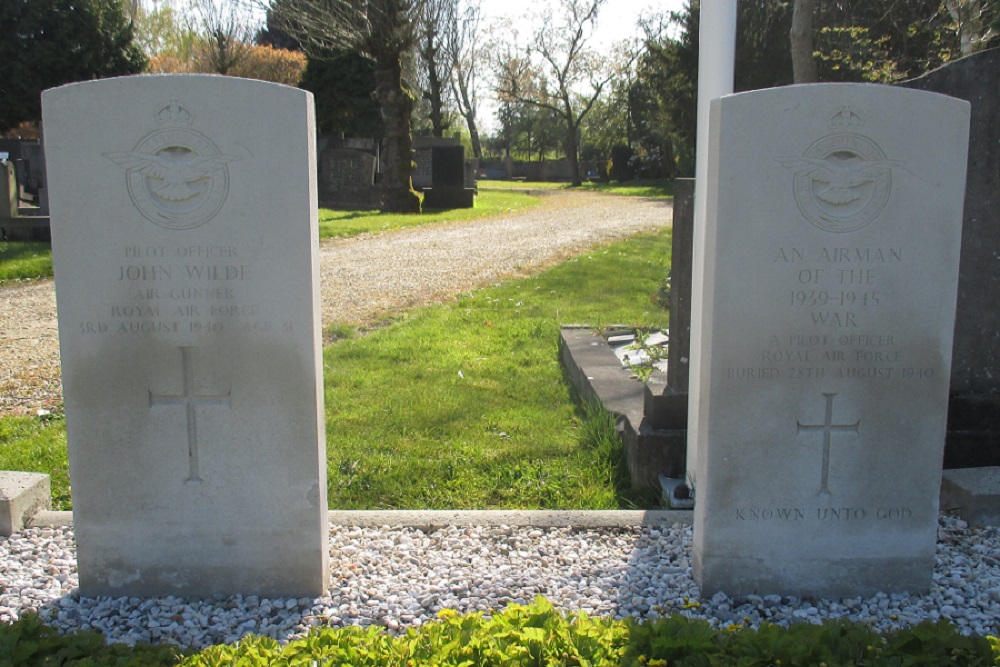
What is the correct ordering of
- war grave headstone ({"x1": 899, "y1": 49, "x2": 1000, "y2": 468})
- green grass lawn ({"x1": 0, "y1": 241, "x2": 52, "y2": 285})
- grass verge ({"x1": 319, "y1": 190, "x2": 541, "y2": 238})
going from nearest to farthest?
war grave headstone ({"x1": 899, "y1": 49, "x2": 1000, "y2": 468}) < green grass lawn ({"x1": 0, "y1": 241, "x2": 52, "y2": 285}) < grass verge ({"x1": 319, "y1": 190, "x2": 541, "y2": 238})

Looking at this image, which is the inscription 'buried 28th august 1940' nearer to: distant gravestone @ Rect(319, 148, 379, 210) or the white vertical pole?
the white vertical pole

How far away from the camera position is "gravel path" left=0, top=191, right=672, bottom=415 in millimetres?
6926

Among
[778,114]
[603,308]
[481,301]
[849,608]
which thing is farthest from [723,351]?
[481,301]

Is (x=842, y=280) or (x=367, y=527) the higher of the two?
(x=842, y=280)

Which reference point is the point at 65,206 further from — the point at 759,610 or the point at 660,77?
the point at 660,77

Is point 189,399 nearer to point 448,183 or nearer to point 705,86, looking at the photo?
point 705,86

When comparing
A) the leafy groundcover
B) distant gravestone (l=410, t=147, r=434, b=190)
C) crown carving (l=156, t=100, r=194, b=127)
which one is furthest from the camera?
distant gravestone (l=410, t=147, r=434, b=190)

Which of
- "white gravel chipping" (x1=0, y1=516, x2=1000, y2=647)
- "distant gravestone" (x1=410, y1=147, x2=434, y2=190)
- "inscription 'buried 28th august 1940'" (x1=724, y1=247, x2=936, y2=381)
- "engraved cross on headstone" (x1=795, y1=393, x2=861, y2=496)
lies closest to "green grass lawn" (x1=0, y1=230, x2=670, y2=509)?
A: "white gravel chipping" (x1=0, y1=516, x2=1000, y2=647)

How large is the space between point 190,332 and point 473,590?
1.43m

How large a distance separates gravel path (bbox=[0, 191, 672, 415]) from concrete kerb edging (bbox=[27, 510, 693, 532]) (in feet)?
10.1

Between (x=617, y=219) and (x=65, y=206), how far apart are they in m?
19.1

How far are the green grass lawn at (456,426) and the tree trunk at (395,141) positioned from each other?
13.3 meters

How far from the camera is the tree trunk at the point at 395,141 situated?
68.4ft

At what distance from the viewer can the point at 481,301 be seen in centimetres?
977
